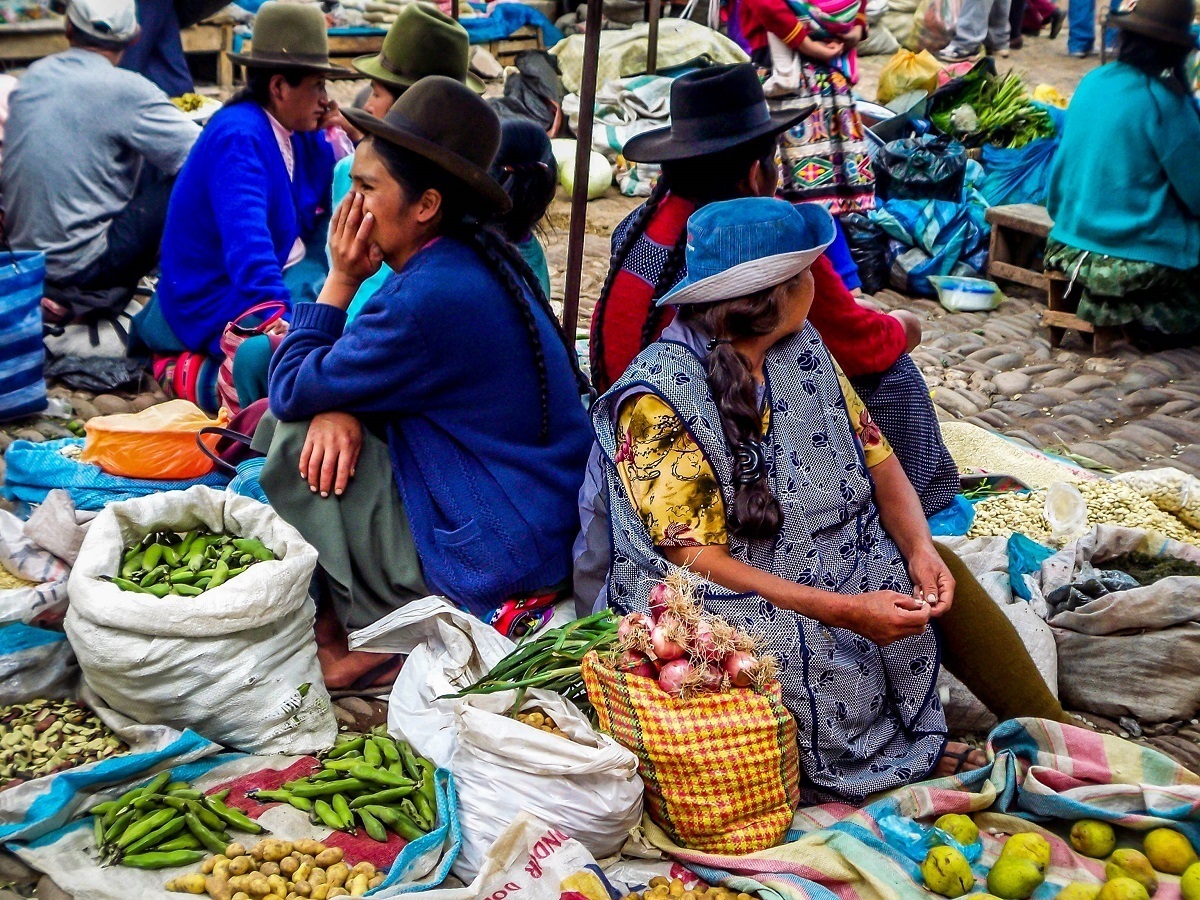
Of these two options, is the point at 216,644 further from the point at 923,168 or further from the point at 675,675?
the point at 923,168

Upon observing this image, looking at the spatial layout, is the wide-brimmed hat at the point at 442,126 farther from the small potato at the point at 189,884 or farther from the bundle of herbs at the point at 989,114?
the bundle of herbs at the point at 989,114

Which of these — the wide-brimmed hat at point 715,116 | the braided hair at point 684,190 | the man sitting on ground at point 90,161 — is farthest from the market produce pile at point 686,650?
the man sitting on ground at point 90,161

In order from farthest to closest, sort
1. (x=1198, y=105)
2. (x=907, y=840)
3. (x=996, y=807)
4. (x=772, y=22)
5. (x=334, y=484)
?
1. (x=772, y=22)
2. (x=1198, y=105)
3. (x=334, y=484)
4. (x=996, y=807)
5. (x=907, y=840)

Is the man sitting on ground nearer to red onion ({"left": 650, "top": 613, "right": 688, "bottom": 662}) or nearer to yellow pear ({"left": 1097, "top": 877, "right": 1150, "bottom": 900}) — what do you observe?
red onion ({"left": 650, "top": 613, "right": 688, "bottom": 662})

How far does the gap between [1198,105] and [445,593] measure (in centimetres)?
489

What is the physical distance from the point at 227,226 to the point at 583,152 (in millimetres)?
1500

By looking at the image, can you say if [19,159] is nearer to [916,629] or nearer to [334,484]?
[334,484]

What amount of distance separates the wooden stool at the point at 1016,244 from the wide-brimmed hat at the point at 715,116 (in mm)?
4143

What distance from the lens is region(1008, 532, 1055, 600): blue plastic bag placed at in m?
3.56

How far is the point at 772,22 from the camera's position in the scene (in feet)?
21.0

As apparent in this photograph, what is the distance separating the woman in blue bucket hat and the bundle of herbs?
602cm

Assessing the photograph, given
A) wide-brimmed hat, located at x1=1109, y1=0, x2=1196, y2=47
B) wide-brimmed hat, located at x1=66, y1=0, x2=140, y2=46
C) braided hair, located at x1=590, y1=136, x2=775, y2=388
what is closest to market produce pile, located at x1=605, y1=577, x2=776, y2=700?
braided hair, located at x1=590, y1=136, x2=775, y2=388

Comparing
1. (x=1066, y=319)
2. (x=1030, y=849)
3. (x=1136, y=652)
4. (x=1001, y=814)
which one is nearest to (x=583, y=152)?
(x=1136, y=652)

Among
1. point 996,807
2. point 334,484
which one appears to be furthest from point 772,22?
point 996,807
